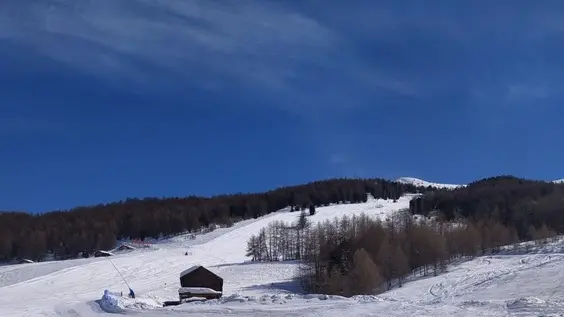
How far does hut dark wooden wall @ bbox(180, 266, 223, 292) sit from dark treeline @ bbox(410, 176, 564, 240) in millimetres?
54224

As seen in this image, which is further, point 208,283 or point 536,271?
point 208,283

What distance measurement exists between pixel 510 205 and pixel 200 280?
83.5 m

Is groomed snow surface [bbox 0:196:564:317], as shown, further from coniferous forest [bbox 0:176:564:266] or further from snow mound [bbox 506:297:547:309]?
coniferous forest [bbox 0:176:564:266]

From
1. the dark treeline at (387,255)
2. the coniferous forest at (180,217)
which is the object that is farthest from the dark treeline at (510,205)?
the dark treeline at (387,255)

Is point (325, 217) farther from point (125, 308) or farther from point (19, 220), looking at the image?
point (125, 308)

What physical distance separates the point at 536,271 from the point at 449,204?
376 feet

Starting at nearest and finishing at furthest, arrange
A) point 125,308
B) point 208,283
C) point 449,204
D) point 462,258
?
point 125,308, point 208,283, point 462,258, point 449,204

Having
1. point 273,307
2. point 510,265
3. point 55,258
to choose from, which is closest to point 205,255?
point 55,258

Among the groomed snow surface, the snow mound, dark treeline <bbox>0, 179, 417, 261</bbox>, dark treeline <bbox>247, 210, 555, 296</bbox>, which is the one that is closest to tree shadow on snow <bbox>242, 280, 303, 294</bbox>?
the groomed snow surface

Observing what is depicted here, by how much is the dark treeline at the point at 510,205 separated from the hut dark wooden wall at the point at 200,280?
5422 centimetres

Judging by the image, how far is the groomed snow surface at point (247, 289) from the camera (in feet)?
87.2

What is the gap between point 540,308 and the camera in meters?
23.7

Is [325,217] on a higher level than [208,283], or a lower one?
higher

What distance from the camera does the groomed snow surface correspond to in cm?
2658
